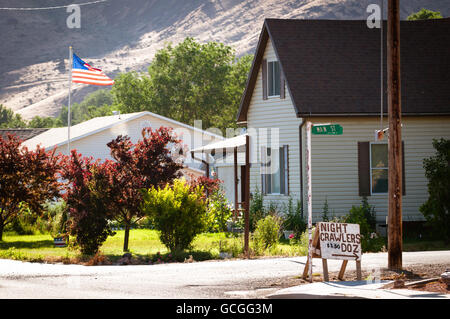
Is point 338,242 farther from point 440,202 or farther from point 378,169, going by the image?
point 378,169

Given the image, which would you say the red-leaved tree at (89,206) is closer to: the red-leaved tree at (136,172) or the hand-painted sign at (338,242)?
the red-leaved tree at (136,172)

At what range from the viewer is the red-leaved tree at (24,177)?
73.1 ft

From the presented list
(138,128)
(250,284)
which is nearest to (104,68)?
(138,128)

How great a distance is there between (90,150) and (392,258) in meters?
27.8

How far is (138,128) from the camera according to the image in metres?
41.1

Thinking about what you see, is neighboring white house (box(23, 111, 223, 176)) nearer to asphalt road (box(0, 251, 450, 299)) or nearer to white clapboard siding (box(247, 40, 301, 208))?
white clapboard siding (box(247, 40, 301, 208))

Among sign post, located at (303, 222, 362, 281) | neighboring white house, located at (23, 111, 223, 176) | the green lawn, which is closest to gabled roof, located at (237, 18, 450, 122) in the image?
the green lawn

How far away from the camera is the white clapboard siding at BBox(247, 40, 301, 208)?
78.2 feet

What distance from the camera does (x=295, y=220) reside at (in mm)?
23062

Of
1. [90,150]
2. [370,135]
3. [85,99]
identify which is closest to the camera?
[370,135]

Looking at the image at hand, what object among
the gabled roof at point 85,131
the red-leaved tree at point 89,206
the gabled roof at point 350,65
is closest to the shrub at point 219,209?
the gabled roof at point 350,65

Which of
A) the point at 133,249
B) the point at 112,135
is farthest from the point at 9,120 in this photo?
the point at 133,249

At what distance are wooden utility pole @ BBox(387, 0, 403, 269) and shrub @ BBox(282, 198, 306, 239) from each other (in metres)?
8.43
